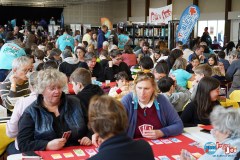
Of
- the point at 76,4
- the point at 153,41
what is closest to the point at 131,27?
the point at 153,41

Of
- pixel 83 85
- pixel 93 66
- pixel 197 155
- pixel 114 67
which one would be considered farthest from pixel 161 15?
pixel 197 155

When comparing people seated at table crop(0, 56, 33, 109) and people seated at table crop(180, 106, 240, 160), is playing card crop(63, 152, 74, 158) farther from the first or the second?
people seated at table crop(0, 56, 33, 109)

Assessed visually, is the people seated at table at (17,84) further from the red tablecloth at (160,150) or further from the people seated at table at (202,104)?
the people seated at table at (202,104)

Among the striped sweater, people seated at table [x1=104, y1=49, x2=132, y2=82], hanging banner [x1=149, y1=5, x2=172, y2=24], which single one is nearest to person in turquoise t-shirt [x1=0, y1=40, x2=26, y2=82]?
people seated at table [x1=104, y1=49, x2=132, y2=82]

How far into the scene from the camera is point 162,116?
3.30 metres

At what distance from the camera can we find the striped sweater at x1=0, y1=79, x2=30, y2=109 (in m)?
4.51

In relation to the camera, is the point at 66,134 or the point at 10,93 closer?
the point at 66,134

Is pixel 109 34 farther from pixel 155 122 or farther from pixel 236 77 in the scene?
pixel 155 122

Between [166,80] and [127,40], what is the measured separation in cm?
916

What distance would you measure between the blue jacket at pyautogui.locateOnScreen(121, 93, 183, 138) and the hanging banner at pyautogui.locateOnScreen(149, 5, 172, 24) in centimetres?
1244

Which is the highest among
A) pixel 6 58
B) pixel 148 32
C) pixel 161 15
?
pixel 161 15

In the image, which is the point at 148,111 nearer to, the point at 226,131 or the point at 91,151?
the point at 91,151

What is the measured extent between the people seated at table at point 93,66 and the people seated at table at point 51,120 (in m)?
4.00

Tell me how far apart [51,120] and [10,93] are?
178cm
